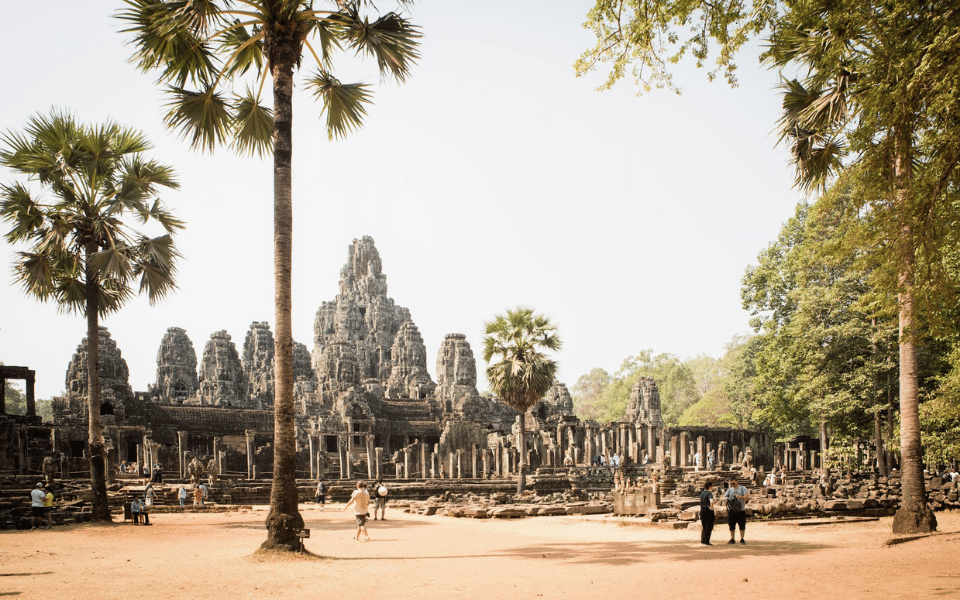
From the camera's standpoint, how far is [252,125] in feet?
46.7

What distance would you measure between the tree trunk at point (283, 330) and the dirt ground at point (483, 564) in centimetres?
57

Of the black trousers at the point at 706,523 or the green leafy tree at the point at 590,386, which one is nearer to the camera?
the black trousers at the point at 706,523

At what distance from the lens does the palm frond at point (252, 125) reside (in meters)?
13.9

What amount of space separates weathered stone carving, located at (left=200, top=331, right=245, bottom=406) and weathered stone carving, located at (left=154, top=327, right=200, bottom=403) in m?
0.97

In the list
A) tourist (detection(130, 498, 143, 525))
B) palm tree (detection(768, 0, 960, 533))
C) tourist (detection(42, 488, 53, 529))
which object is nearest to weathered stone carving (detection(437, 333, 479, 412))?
tourist (detection(130, 498, 143, 525))

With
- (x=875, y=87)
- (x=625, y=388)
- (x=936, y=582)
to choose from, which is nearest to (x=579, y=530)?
(x=936, y=582)

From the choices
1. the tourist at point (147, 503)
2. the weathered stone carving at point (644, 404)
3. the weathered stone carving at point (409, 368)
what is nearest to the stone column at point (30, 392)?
the tourist at point (147, 503)

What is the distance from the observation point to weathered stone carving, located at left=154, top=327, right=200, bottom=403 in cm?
5669

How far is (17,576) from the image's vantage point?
33.4 feet

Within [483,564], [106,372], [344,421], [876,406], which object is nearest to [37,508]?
[483,564]

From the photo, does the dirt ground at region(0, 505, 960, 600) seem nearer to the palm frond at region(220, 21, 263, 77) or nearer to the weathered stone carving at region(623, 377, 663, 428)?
the palm frond at region(220, 21, 263, 77)

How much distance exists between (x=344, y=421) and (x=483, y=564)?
33924 mm

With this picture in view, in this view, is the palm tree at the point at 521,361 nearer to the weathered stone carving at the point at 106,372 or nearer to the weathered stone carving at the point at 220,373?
the weathered stone carving at the point at 106,372

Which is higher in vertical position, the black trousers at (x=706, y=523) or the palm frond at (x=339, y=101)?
the palm frond at (x=339, y=101)
